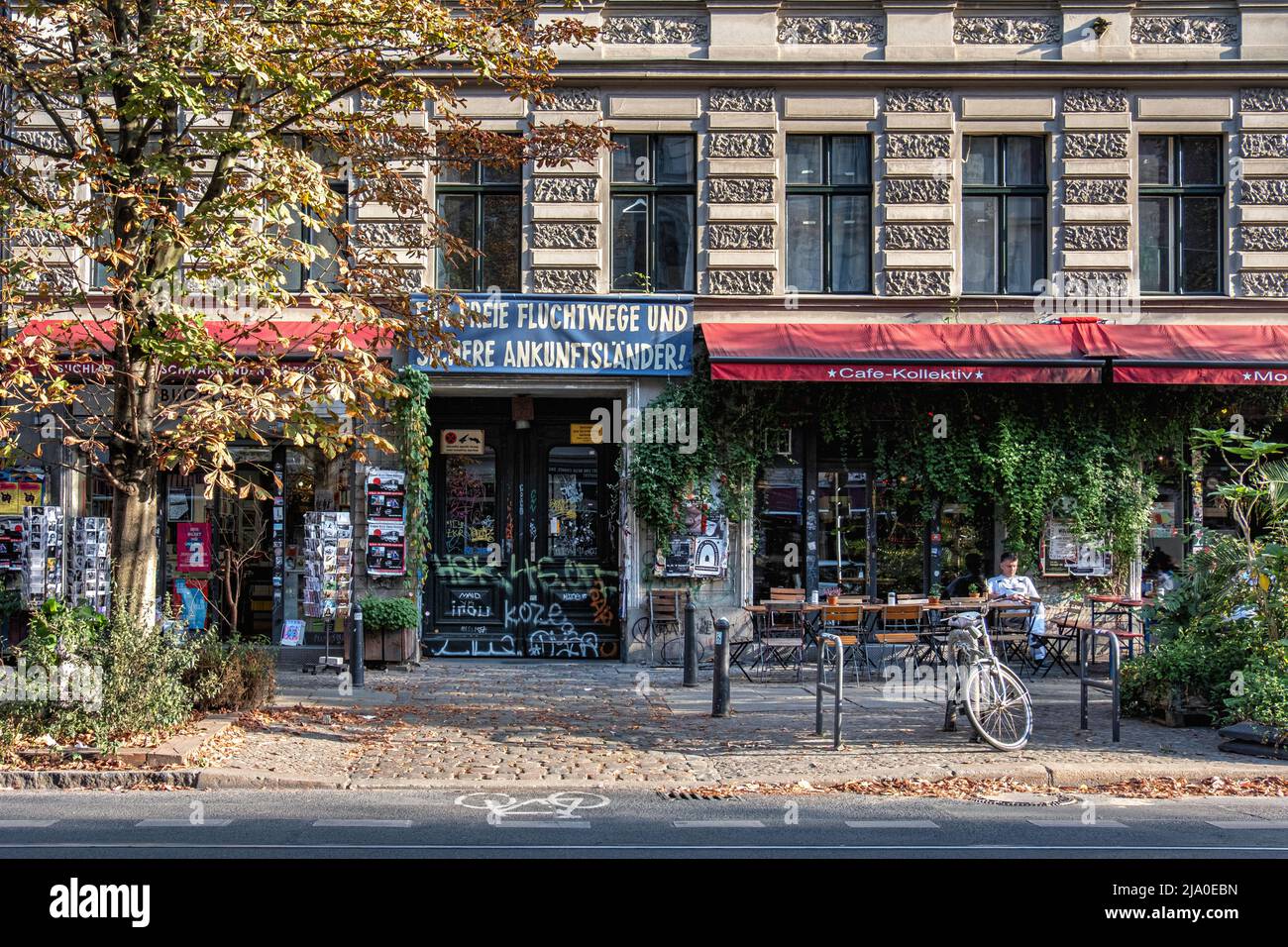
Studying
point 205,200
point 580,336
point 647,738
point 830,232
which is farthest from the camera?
point 830,232

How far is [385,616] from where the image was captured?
15.2 meters

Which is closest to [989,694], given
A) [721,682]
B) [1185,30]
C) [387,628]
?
[721,682]

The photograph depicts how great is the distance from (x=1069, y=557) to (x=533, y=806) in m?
10.4

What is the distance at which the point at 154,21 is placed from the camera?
969 cm

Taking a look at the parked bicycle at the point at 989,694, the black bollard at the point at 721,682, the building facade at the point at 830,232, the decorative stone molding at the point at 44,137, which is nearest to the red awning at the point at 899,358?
the building facade at the point at 830,232

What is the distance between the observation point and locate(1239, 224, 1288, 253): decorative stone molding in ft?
53.2

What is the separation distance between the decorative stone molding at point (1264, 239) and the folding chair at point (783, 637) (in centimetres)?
816

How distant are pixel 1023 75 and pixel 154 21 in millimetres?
11570

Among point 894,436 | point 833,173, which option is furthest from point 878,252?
point 894,436

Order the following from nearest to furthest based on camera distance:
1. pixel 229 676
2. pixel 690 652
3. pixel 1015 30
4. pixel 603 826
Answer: pixel 603 826 → pixel 229 676 → pixel 690 652 → pixel 1015 30

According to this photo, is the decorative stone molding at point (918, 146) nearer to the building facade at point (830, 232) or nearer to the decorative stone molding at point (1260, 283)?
the building facade at point (830, 232)

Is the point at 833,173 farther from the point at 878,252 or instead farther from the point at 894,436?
the point at 894,436

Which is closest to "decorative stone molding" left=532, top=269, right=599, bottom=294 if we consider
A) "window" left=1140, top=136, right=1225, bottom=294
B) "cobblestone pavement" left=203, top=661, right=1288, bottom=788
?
"cobblestone pavement" left=203, top=661, right=1288, bottom=788

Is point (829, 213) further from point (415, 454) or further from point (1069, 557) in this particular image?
point (415, 454)
